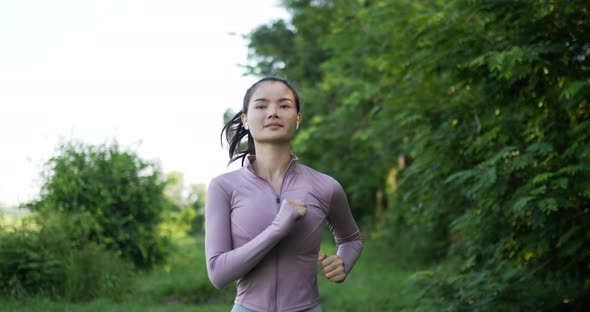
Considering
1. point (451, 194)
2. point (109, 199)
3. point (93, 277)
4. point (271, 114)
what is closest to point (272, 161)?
point (271, 114)

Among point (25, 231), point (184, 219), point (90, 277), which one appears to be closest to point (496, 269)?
point (90, 277)

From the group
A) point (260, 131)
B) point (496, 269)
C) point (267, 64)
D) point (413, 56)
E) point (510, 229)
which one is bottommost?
point (496, 269)

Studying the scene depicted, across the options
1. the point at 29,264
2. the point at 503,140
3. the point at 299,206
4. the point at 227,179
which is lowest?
the point at 29,264

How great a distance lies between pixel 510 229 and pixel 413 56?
7.26 ft

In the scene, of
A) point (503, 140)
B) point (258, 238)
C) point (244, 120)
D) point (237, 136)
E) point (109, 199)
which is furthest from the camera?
point (109, 199)

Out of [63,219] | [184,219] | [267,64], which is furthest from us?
[267,64]

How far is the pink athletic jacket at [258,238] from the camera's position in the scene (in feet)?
7.26

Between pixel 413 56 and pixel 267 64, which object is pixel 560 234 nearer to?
pixel 413 56

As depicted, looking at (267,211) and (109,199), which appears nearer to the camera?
(267,211)

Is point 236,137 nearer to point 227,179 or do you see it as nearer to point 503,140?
point 227,179

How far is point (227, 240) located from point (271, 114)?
53 centimetres

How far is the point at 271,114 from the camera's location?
7.82ft

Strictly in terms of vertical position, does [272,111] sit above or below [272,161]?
above

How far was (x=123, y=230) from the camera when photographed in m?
9.37
